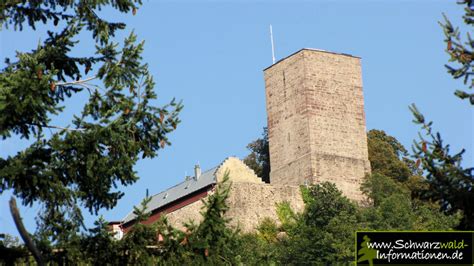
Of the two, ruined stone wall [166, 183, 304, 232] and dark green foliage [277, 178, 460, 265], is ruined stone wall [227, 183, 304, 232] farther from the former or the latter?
dark green foliage [277, 178, 460, 265]

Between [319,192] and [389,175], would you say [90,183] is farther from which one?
[389,175]

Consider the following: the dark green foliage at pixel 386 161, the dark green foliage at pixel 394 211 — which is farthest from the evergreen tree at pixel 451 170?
the dark green foliage at pixel 386 161

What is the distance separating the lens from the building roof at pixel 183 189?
5644 cm

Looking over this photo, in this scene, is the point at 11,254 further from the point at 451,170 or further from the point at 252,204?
the point at 252,204

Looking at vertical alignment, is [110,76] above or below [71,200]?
above

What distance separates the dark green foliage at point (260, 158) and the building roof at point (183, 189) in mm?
3805

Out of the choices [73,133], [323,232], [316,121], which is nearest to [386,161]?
[316,121]

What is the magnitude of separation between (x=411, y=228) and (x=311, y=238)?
3.82 meters

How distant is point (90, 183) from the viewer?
14.6 metres

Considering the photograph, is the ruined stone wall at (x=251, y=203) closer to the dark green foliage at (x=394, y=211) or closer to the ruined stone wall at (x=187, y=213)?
the ruined stone wall at (x=187, y=213)

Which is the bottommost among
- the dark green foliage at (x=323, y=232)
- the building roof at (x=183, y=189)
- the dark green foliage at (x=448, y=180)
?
the dark green foliage at (x=448, y=180)

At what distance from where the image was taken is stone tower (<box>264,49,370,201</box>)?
186 feet

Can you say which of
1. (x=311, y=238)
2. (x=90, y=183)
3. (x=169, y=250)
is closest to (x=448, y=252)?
(x=169, y=250)


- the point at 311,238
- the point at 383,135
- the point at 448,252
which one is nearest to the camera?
the point at 448,252
